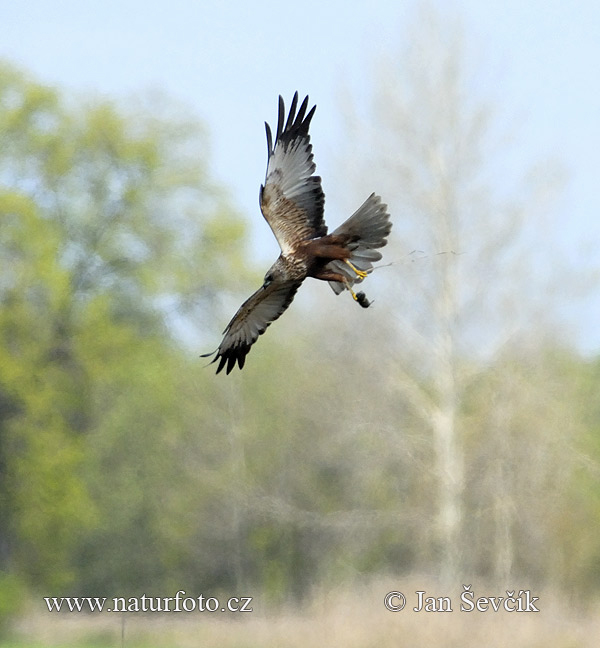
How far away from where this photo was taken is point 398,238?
19.5m

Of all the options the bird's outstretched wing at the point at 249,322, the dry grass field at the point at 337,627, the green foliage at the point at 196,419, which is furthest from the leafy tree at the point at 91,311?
the bird's outstretched wing at the point at 249,322

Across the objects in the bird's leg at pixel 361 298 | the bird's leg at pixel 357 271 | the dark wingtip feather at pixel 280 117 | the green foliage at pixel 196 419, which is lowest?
the bird's leg at pixel 361 298

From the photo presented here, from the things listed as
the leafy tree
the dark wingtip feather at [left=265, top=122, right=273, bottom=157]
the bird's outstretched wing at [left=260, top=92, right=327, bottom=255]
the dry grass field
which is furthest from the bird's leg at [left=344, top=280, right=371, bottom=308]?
the leafy tree

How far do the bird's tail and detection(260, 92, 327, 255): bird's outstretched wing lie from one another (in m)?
0.15

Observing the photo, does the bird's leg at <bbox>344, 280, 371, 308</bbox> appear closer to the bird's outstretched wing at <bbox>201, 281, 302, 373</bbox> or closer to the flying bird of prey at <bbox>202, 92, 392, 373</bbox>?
the flying bird of prey at <bbox>202, 92, 392, 373</bbox>

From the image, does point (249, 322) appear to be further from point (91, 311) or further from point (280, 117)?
point (91, 311)

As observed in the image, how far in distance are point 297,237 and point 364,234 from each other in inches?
13.9

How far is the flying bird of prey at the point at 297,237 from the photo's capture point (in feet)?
23.0

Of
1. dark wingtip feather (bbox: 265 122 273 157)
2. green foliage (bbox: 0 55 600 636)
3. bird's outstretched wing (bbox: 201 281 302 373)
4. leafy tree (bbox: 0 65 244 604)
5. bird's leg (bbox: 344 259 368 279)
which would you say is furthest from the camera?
leafy tree (bbox: 0 65 244 604)

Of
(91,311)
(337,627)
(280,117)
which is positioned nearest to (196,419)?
(91,311)

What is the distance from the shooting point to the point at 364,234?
23.7 ft

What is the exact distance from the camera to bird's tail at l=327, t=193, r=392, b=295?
23.3ft

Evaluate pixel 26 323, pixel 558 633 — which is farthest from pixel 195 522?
pixel 558 633

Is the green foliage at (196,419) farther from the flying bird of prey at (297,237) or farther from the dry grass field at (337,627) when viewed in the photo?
the flying bird of prey at (297,237)
